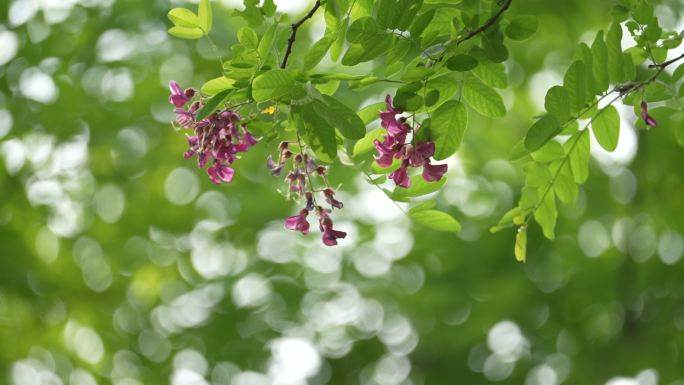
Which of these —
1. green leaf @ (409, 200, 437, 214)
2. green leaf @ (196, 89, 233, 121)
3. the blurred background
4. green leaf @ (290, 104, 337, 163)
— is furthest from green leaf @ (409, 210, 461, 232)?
the blurred background

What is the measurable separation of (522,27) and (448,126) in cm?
25

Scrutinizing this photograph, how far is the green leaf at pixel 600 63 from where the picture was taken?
6.08 ft

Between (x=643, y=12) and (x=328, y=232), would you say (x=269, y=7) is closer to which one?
(x=328, y=232)

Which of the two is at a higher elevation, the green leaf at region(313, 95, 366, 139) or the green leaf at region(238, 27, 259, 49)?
the green leaf at region(313, 95, 366, 139)

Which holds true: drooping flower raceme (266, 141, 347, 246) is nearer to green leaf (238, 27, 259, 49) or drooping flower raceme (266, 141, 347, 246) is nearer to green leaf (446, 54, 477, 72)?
green leaf (238, 27, 259, 49)

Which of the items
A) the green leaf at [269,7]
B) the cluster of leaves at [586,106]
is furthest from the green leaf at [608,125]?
the green leaf at [269,7]

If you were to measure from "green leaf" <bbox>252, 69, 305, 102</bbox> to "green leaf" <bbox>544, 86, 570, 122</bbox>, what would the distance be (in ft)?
1.78

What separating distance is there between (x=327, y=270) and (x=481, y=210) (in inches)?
61.4

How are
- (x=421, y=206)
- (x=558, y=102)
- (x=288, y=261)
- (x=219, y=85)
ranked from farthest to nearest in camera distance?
1. (x=288, y=261)
2. (x=421, y=206)
3. (x=558, y=102)
4. (x=219, y=85)

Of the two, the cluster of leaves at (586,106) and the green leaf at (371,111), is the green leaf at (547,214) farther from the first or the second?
the green leaf at (371,111)

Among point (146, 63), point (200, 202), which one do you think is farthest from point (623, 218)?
point (146, 63)

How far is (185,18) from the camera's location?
1.87 m

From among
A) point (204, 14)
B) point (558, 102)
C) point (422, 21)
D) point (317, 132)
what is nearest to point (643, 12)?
point (558, 102)

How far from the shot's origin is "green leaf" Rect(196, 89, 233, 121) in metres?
1.54
